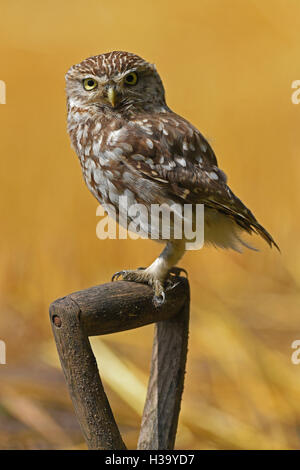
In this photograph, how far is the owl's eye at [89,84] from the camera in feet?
5.31

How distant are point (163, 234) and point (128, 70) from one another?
0.43 meters

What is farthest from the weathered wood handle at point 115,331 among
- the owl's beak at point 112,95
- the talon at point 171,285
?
the owl's beak at point 112,95

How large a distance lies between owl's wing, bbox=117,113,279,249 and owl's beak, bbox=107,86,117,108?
12 centimetres

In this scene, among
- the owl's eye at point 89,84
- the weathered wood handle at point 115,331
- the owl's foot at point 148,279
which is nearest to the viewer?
the weathered wood handle at point 115,331

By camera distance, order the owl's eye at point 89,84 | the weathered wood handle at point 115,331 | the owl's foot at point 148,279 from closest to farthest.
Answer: the weathered wood handle at point 115,331, the owl's eye at point 89,84, the owl's foot at point 148,279

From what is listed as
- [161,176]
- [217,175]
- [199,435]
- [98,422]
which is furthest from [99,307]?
[199,435]

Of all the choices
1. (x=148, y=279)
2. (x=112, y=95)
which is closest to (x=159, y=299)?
(x=148, y=279)

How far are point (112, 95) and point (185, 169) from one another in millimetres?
275

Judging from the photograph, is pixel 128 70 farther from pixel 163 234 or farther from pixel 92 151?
pixel 163 234

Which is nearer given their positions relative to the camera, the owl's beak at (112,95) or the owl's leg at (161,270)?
the owl's beak at (112,95)

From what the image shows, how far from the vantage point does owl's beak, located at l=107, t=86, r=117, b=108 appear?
1.58 metres

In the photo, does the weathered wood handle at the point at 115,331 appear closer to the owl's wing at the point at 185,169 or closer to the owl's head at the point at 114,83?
the owl's wing at the point at 185,169

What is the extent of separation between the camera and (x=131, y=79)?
163 centimetres

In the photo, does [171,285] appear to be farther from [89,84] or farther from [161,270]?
[89,84]
